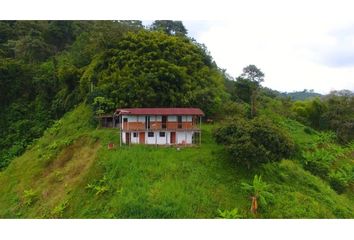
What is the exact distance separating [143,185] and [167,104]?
11.7 m

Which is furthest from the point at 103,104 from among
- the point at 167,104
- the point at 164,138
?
the point at 164,138

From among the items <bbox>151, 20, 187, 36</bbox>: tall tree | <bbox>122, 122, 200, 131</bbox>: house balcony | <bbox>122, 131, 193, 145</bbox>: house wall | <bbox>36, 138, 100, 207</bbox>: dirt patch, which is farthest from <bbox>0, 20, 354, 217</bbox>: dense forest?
<bbox>151, 20, 187, 36</bbox>: tall tree

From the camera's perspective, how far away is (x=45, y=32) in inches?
2031

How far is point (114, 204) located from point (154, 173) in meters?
3.35

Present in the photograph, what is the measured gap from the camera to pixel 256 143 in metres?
24.6

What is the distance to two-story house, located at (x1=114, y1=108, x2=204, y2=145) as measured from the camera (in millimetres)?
28484

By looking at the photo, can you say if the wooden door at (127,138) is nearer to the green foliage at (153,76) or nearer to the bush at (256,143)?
the green foliage at (153,76)

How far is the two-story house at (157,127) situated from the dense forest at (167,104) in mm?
1781

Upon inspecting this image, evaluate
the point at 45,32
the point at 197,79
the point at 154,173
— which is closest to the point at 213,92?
the point at 197,79

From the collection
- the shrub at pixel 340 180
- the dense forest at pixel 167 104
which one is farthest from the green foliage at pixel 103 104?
the shrub at pixel 340 180

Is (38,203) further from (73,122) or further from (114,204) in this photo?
(73,122)

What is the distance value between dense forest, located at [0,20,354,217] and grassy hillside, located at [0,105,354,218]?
23 centimetres

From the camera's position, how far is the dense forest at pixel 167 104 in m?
25.3

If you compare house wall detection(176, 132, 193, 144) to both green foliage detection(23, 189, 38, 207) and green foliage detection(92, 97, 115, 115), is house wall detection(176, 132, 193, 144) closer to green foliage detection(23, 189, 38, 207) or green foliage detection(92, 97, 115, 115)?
green foliage detection(92, 97, 115, 115)
